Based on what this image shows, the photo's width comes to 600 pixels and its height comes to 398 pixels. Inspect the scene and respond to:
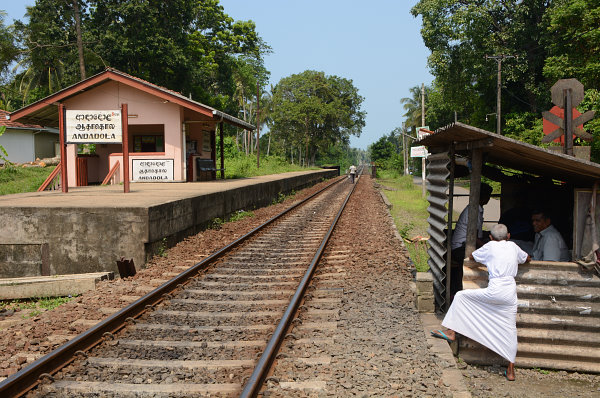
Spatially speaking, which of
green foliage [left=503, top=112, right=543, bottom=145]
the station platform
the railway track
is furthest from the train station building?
green foliage [left=503, top=112, right=543, bottom=145]

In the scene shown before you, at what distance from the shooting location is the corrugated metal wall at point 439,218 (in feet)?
20.4

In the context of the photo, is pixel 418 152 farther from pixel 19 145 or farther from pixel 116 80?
pixel 19 145

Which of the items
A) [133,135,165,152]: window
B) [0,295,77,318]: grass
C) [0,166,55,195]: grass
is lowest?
[0,295,77,318]: grass

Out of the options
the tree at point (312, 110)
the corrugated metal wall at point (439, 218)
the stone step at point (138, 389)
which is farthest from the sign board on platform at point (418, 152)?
the tree at point (312, 110)

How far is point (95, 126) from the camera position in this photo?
13.4 metres

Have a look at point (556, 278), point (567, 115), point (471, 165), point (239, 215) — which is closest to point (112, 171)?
point (239, 215)

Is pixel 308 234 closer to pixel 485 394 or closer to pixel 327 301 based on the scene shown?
pixel 327 301

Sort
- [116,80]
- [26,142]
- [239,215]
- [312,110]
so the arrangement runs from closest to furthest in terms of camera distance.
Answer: [239,215]
[116,80]
[26,142]
[312,110]

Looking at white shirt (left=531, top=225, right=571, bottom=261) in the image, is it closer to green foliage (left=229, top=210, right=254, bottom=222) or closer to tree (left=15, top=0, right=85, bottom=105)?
green foliage (left=229, top=210, right=254, bottom=222)

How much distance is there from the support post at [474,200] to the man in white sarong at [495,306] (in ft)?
1.58

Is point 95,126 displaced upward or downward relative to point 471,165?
upward

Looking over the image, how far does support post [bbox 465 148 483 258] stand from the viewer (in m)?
5.65

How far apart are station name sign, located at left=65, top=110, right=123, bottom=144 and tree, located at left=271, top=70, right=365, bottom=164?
51.9 metres

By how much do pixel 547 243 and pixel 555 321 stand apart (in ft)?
3.90
